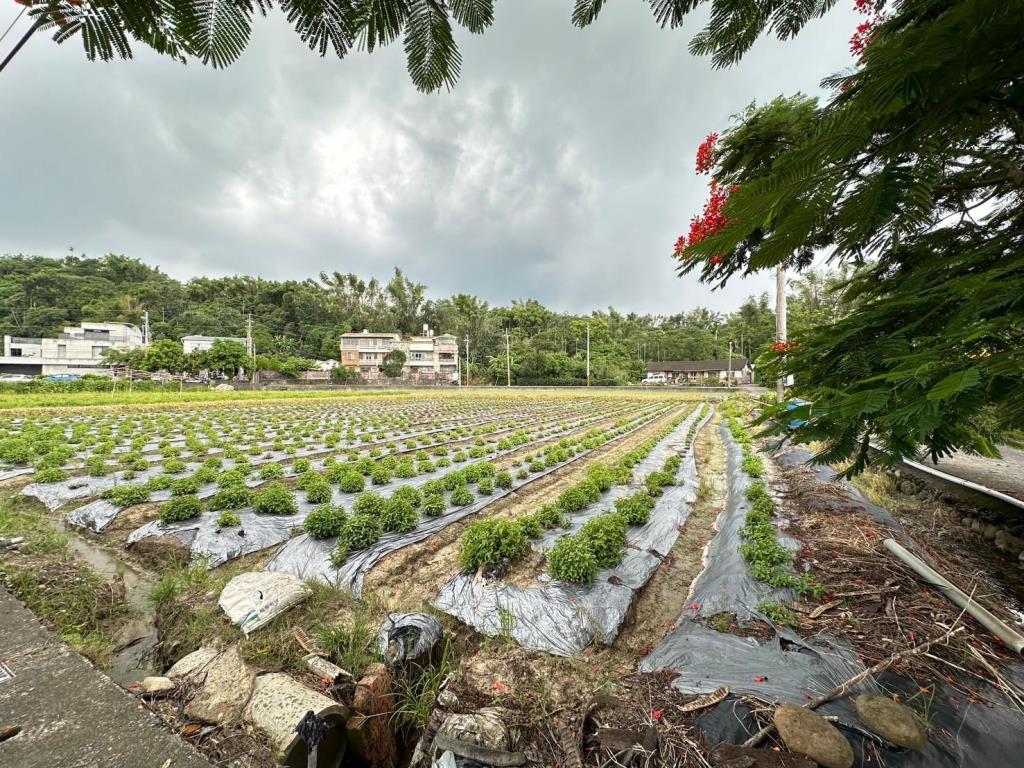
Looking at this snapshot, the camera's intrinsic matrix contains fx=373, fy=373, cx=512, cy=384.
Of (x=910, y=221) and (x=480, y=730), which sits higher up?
(x=910, y=221)

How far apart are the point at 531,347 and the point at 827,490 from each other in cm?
5606

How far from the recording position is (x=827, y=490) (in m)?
6.76

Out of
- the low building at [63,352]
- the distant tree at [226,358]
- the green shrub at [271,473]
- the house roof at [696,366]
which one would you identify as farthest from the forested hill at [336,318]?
the green shrub at [271,473]

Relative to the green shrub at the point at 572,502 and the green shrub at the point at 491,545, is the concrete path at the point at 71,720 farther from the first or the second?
the green shrub at the point at 572,502

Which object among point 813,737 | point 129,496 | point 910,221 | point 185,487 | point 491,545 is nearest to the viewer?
point 910,221

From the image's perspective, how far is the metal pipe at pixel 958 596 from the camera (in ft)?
8.52

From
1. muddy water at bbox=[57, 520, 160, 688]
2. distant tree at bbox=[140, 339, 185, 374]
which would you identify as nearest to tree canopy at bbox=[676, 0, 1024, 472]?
muddy water at bbox=[57, 520, 160, 688]

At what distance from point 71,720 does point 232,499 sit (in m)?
4.65

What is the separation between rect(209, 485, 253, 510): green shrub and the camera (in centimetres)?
615

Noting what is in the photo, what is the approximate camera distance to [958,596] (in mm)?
3076

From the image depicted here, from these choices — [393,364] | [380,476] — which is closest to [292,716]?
[380,476]

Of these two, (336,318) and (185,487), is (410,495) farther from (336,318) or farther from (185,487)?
(336,318)

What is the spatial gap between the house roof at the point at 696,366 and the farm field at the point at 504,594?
56.8 metres

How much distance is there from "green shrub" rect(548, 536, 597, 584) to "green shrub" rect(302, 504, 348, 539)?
118 inches
